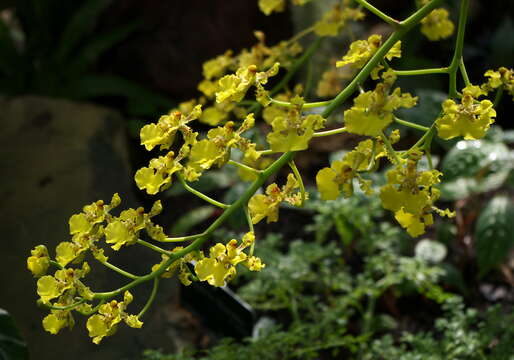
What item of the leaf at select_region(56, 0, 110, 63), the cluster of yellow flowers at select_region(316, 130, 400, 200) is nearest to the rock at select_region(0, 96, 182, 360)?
the leaf at select_region(56, 0, 110, 63)

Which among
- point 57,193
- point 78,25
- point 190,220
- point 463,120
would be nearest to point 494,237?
point 190,220

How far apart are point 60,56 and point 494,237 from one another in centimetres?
204

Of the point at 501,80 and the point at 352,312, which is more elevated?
the point at 501,80

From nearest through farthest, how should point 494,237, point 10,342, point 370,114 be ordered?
point 370,114
point 10,342
point 494,237

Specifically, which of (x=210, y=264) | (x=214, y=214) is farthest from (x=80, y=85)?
(x=210, y=264)

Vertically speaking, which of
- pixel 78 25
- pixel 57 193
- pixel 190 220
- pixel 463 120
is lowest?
pixel 190 220

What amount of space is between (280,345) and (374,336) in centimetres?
47

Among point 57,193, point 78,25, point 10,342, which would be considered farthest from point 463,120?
point 78,25

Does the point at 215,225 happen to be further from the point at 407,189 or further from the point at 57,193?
the point at 57,193

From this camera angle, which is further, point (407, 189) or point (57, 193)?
point (57, 193)

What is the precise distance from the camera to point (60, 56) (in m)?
2.98

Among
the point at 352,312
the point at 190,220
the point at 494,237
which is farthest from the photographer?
the point at 190,220

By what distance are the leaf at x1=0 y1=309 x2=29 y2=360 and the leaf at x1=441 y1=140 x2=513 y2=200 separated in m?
0.96

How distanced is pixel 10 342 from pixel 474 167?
3.46ft
